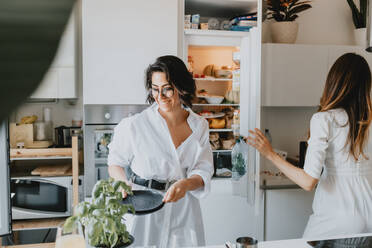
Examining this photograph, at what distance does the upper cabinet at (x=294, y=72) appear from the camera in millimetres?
2631

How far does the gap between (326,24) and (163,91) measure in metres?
2.09

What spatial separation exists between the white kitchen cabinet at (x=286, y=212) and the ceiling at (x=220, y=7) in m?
1.37

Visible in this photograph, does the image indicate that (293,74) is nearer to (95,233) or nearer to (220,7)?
(220,7)

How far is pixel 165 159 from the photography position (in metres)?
1.61

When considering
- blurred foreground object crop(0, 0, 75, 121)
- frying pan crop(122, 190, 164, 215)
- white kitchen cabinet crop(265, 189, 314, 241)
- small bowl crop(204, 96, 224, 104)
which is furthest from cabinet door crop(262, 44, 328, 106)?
blurred foreground object crop(0, 0, 75, 121)

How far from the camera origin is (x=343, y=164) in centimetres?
157

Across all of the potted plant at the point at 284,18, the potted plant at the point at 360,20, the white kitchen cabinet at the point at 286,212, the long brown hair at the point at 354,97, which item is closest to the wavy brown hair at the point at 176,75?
the long brown hair at the point at 354,97

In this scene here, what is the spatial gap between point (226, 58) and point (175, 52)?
1.58 ft

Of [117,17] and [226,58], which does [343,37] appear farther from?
[117,17]

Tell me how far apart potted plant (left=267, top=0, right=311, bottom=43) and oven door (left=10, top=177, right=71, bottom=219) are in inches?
75.5

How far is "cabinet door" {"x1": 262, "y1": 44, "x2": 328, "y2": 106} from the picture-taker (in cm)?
263

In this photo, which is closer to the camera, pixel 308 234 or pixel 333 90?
pixel 333 90

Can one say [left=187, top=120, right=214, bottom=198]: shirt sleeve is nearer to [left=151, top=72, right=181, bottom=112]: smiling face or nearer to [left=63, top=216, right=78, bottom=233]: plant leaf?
[left=151, top=72, right=181, bottom=112]: smiling face

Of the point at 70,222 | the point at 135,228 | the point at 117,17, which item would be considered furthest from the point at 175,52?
the point at 70,222
